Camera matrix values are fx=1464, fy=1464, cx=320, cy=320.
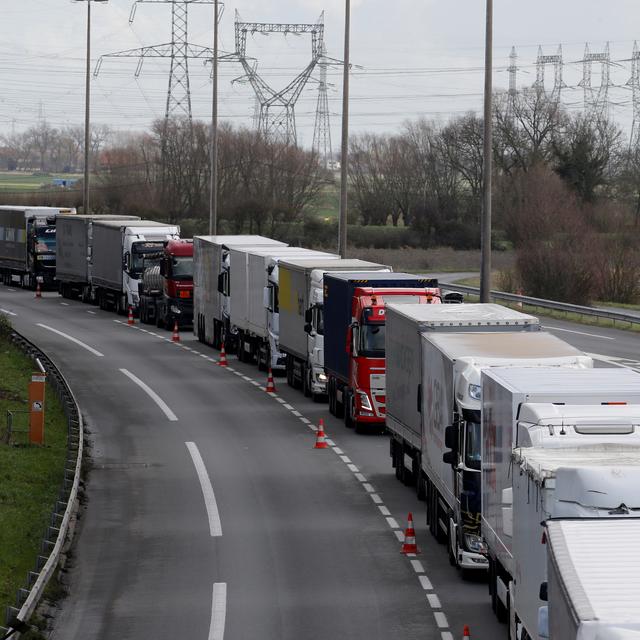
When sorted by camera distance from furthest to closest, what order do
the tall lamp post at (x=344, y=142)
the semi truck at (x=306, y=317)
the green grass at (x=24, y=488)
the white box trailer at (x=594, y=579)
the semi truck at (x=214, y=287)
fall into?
the tall lamp post at (x=344, y=142) → the semi truck at (x=214, y=287) → the semi truck at (x=306, y=317) → the green grass at (x=24, y=488) → the white box trailer at (x=594, y=579)

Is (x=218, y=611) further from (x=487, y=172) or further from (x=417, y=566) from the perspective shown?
(x=487, y=172)

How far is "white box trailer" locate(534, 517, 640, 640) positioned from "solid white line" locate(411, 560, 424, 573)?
30.8 feet

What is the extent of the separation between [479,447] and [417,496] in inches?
251

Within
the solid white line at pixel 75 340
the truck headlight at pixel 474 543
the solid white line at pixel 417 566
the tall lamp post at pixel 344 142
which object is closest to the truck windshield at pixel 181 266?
the solid white line at pixel 75 340

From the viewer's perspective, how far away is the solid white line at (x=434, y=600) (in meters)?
17.2

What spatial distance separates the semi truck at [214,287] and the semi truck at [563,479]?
3110 centimetres

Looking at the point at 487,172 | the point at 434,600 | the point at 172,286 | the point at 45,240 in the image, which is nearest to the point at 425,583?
the point at 434,600

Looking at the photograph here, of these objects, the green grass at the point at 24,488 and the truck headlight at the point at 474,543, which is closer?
the truck headlight at the point at 474,543

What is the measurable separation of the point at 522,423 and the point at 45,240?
196 feet

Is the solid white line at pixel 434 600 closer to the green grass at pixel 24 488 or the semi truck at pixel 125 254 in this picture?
the green grass at pixel 24 488

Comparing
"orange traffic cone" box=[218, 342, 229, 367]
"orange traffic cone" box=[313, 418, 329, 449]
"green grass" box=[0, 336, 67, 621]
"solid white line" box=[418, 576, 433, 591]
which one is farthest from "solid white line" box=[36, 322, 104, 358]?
"solid white line" box=[418, 576, 433, 591]

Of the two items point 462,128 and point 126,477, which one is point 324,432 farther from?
point 462,128

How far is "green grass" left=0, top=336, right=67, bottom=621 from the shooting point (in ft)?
61.4

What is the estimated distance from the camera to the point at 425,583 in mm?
18344
